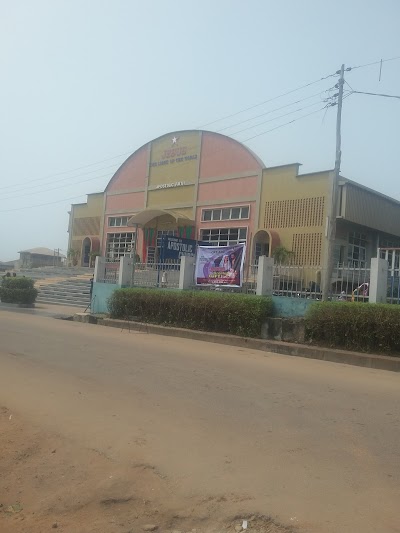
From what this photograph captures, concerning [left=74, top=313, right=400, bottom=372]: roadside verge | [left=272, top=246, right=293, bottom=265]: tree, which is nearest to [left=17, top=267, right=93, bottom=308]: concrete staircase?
[left=74, top=313, right=400, bottom=372]: roadside verge

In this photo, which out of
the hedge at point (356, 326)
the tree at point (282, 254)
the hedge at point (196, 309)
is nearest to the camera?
the hedge at point (356, 326)

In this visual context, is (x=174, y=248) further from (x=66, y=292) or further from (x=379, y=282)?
Result: (x=379, y=282)

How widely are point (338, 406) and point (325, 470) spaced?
7.33ft

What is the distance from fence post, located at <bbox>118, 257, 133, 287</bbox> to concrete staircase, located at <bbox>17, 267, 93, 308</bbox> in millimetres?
5573

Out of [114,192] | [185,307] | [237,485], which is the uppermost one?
[114,192]

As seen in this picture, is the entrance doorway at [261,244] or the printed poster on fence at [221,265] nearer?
the printed poster on fence at [221,265]

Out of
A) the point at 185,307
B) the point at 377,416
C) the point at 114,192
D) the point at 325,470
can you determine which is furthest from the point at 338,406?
the point at 114,192

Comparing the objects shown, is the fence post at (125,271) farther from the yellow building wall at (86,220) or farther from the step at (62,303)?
the yellow building wall at (86,220)

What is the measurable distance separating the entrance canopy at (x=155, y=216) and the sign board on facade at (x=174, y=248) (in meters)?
9.96

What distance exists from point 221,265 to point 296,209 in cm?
1280

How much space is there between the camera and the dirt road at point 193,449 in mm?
3594

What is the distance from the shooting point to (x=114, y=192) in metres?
38.4

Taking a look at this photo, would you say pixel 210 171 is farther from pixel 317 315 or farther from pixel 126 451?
pixel 126 451

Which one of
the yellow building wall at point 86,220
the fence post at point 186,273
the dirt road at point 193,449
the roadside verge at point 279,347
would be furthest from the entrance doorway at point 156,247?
the dirt road at point 193,449
